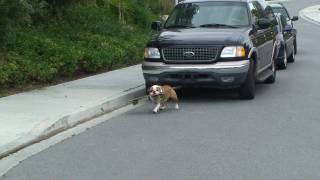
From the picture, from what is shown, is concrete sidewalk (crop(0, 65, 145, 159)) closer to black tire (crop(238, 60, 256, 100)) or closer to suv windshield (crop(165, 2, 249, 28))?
suv windshield (crop(165, 2, 249, 28))

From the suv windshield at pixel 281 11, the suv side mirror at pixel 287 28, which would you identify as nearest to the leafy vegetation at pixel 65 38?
the suv side mirror at pixel 287 28

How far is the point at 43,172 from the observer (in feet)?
22.6

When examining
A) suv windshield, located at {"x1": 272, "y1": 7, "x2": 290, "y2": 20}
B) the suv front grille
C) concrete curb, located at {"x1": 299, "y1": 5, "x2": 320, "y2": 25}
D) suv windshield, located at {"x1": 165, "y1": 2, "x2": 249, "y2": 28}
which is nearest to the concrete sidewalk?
the suv front grille

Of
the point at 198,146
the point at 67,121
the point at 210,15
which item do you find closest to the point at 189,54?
the point at 210,15

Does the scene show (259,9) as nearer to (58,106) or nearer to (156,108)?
(156,108)

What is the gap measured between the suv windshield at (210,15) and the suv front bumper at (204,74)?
1.28 m

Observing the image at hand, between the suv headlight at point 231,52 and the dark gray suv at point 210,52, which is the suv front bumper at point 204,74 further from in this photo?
the suv headlight at point 231,52

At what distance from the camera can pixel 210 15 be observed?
1264cm

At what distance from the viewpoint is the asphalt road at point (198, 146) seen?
267 inches

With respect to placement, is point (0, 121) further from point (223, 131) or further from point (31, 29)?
point (31, 29)

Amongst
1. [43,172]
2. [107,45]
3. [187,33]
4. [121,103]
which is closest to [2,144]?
[43,172]

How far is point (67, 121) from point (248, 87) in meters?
3.67

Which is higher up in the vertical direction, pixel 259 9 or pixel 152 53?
pixel 259 9

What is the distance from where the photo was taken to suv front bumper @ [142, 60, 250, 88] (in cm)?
1115
